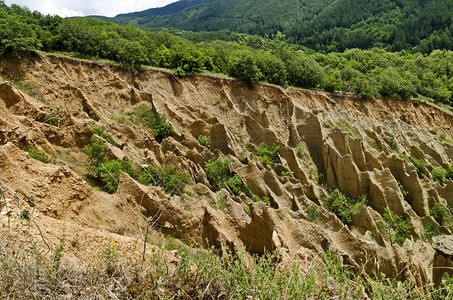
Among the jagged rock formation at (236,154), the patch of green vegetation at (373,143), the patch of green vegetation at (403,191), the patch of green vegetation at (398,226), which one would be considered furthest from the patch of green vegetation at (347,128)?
the patch of green vegetation at (398,226)

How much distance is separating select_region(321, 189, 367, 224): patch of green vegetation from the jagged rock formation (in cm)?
89

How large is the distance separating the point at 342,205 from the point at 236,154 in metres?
11.9

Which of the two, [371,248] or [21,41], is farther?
[21,41]

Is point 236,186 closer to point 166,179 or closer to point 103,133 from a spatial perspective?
point 166,179

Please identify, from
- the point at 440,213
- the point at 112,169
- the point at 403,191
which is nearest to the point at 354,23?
the point at 403,191

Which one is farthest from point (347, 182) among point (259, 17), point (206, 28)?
point (206, 28)

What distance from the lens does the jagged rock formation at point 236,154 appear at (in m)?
11.9

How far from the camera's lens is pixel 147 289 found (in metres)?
3.93

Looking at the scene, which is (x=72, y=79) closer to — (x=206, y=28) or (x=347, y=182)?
(x=347, y=182)

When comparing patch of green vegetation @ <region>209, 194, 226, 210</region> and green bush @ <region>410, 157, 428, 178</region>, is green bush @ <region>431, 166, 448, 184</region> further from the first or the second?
patch of green vegetation @ <region>209, 194, 226, 210</region>

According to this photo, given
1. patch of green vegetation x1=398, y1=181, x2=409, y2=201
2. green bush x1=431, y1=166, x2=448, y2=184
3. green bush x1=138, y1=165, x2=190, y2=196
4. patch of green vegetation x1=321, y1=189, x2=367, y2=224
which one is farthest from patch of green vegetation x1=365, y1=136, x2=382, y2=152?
green bush x1=138, y1=165, x2=190, y2=196

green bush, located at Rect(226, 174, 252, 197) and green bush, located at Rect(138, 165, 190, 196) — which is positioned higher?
green bush, located at Rect(138, 165, 190, 196)

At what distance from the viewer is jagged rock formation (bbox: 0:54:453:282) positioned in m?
11.9

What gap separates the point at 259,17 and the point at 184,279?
620 ft
